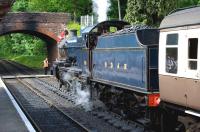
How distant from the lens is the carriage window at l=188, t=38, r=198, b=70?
33.9ft

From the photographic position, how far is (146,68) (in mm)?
13656

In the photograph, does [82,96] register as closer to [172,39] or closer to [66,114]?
→ [66,114]

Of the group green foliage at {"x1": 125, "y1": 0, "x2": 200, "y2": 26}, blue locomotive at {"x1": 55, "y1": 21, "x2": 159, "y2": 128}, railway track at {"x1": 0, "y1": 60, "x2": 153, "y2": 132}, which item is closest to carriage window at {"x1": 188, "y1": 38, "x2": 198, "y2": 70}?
blue locomotive at {"x1": 55, "y1": 21, "x2": 159, "y2": 128}

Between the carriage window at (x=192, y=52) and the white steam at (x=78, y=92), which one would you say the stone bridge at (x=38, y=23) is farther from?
the carriage window at (x=192, y=52)

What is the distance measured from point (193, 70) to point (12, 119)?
7.76 metres

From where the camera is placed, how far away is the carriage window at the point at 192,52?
1032 centimetres

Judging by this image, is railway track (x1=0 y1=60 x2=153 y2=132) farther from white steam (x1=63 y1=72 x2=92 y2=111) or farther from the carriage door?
the carriage door

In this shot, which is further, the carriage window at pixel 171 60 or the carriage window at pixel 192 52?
the carriage window at pixel 171 60

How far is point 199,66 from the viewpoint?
1003 centimetres

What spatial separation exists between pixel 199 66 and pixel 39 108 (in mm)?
12072

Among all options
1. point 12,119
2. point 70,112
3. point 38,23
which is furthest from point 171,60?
point 38,23

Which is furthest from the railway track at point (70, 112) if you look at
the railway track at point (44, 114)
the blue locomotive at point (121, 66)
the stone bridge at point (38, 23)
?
the stone bridge at point (38, 23)

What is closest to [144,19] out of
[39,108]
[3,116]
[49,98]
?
[49,98]

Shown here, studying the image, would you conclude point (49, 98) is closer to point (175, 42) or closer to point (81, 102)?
point (81, 102)
